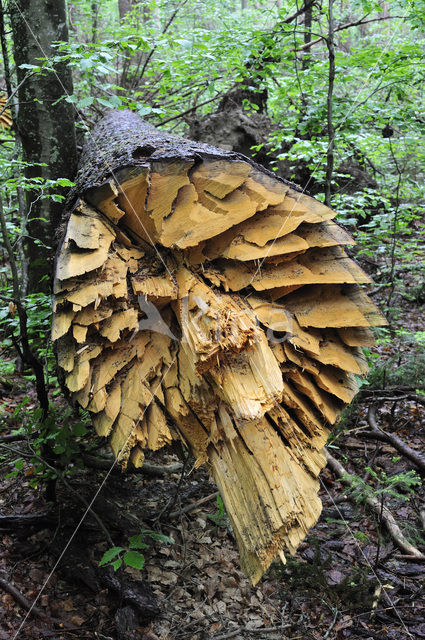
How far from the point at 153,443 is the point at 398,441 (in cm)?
214

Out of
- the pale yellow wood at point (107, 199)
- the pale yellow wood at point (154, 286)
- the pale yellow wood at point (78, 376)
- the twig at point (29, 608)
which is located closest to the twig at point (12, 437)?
the twig at point (29, 608)

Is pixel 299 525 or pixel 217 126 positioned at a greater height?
pixel 217 126

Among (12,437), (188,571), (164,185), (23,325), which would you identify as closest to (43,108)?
(23,325)

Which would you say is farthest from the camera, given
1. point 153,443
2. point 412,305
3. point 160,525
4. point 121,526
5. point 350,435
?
point 412,305

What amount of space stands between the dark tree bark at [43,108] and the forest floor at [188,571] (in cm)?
167

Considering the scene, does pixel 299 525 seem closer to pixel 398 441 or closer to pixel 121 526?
pixel 121 526

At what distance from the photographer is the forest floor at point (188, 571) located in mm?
2066

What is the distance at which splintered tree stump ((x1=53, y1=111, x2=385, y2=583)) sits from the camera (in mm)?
1712

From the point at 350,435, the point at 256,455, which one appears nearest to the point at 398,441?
the point at 350,435

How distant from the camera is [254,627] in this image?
6.97ft

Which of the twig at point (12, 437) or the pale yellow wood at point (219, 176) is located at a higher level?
the pale yellow wood at point (219, 176)

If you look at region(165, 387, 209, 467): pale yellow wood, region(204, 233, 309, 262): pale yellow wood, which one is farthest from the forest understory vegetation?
region(204, 233, 309, 262): pale yellow wood

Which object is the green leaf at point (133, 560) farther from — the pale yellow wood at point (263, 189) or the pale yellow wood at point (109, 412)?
the pale yellow wood at point (263, 189)

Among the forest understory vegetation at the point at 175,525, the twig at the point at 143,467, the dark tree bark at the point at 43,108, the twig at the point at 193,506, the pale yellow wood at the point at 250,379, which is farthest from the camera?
the dark tree bark at the point at 43,108
